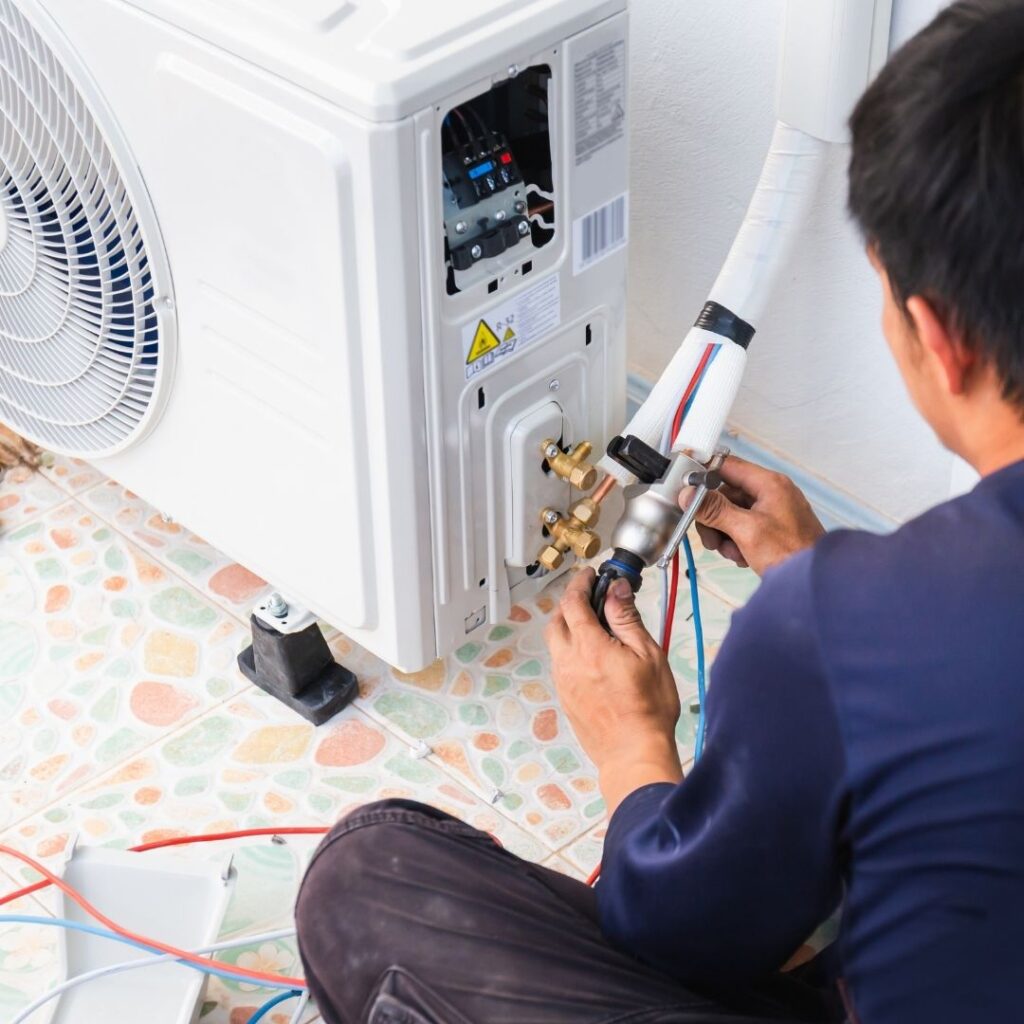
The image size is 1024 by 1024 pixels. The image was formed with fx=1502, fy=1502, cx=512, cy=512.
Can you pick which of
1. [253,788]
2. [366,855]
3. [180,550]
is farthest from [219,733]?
[366,855]

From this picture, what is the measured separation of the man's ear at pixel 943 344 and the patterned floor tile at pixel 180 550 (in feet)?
2.94

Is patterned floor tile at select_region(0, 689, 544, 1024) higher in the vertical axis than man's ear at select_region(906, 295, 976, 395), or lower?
lower

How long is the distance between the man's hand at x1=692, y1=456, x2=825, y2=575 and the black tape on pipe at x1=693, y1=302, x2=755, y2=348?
109 millimetres

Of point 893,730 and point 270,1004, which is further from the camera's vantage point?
point 270,1004

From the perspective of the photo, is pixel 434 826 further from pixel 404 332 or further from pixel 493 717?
pixel 493 717

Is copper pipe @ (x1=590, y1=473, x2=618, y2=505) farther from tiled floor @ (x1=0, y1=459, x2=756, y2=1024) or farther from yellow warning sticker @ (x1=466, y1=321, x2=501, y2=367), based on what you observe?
tiled floor @ (x1=0, y1=459, x2=756, y2=1024)

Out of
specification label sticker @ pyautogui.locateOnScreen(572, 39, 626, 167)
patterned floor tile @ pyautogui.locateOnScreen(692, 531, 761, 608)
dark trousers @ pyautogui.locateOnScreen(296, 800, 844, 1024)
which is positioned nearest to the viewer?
dark trousers @ pyautogui.locateOnScreen(296, 800, 844, 1024)

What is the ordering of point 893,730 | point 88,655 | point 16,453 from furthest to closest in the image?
point 16,453 < point 88,655 < point 893,730

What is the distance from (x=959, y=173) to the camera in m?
0.60

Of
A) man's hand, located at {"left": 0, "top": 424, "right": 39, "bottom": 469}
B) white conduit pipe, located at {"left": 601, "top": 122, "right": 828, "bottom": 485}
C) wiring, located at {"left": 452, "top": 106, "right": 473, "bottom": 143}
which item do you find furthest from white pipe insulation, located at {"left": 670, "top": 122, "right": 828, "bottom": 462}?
man's hand, located at {"left": 0, "top": 424, "right": 39, "bottom": 469}

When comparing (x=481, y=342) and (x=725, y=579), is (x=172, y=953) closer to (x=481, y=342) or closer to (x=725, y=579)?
(x=481, y=342)

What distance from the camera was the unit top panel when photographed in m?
0.91

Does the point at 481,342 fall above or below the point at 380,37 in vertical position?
below

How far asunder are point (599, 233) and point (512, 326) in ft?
0.34
